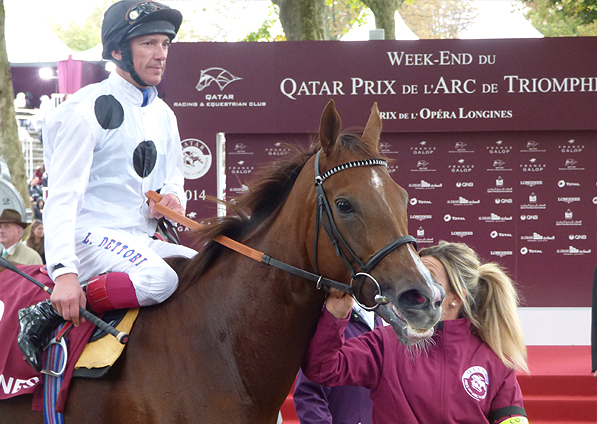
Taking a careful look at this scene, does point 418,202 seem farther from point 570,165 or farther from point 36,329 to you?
point 36,329

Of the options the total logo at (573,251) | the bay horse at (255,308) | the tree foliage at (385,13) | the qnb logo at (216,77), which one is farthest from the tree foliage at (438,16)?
the bay horse at (255,308)

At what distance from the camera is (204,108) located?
21.5 ft

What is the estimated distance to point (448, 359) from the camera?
7.45 ft

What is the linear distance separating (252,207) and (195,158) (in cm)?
→ 452

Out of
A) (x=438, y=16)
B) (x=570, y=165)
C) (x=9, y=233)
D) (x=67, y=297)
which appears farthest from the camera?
(x=438, y=16)

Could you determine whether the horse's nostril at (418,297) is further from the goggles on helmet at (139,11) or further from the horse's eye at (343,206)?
the goggles on helmet at (139,11)

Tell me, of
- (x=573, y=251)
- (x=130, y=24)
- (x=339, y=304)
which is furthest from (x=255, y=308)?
(x=573, y=251)

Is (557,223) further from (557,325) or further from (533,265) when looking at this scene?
(557,325)

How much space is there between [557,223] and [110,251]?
578 centimetres

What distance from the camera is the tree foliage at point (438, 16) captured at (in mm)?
31781

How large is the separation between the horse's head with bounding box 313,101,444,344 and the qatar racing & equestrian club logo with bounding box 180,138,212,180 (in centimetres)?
467

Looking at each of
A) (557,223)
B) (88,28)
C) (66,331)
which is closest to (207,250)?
(66,331)

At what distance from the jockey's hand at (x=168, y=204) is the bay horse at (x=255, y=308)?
1.04ft

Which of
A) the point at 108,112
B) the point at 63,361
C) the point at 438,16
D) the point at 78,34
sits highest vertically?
the point at 78,34
